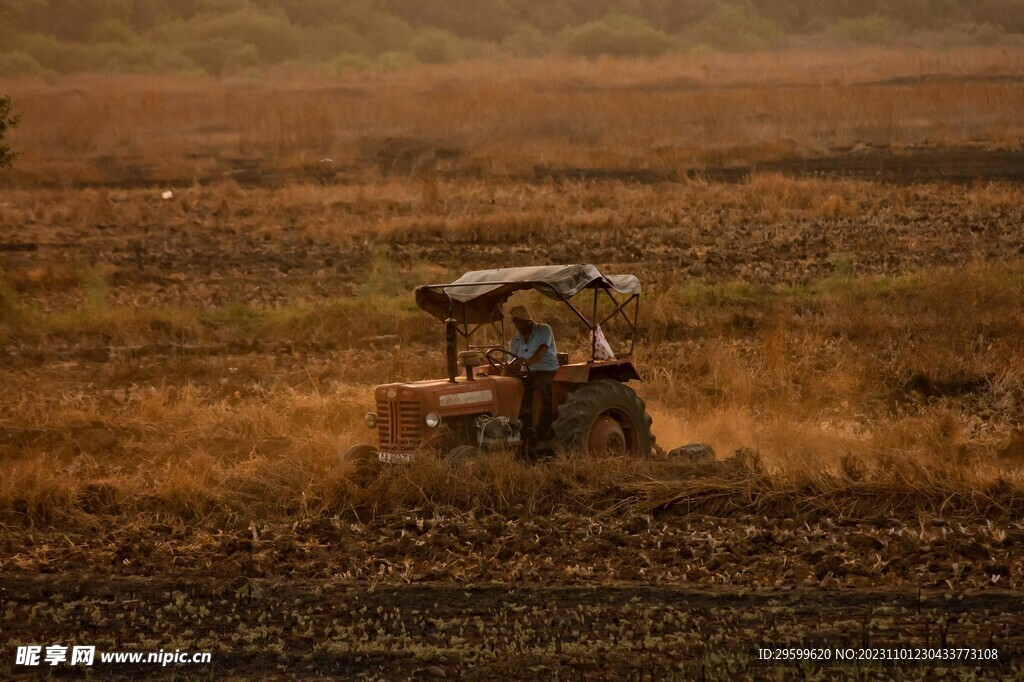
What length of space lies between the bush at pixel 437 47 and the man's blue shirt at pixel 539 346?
42.2 meters

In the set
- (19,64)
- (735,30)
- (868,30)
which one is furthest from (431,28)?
(868,30)

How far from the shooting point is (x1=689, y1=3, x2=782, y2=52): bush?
53.2 meters

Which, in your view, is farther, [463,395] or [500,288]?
[500,288]

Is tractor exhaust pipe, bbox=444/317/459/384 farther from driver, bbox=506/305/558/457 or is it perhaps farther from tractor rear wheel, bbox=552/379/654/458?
tractor rear wheel, bbox=552/379/654/458

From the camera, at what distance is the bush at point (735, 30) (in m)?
53.2

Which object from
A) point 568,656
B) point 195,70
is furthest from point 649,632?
point 195,70

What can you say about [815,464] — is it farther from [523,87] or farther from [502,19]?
[502,19]

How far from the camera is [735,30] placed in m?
54.7

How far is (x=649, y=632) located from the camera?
783cm

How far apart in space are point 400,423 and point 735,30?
150ft

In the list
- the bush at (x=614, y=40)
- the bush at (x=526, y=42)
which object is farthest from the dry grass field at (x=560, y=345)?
the bush at (x=614, y=40)

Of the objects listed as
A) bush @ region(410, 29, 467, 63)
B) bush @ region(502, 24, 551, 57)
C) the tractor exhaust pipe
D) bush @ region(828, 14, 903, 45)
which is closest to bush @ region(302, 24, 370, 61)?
bush @ region(410, 29, 467, 63)

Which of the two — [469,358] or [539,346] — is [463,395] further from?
[539,346]

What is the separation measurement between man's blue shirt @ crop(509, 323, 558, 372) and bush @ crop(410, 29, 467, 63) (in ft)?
138
